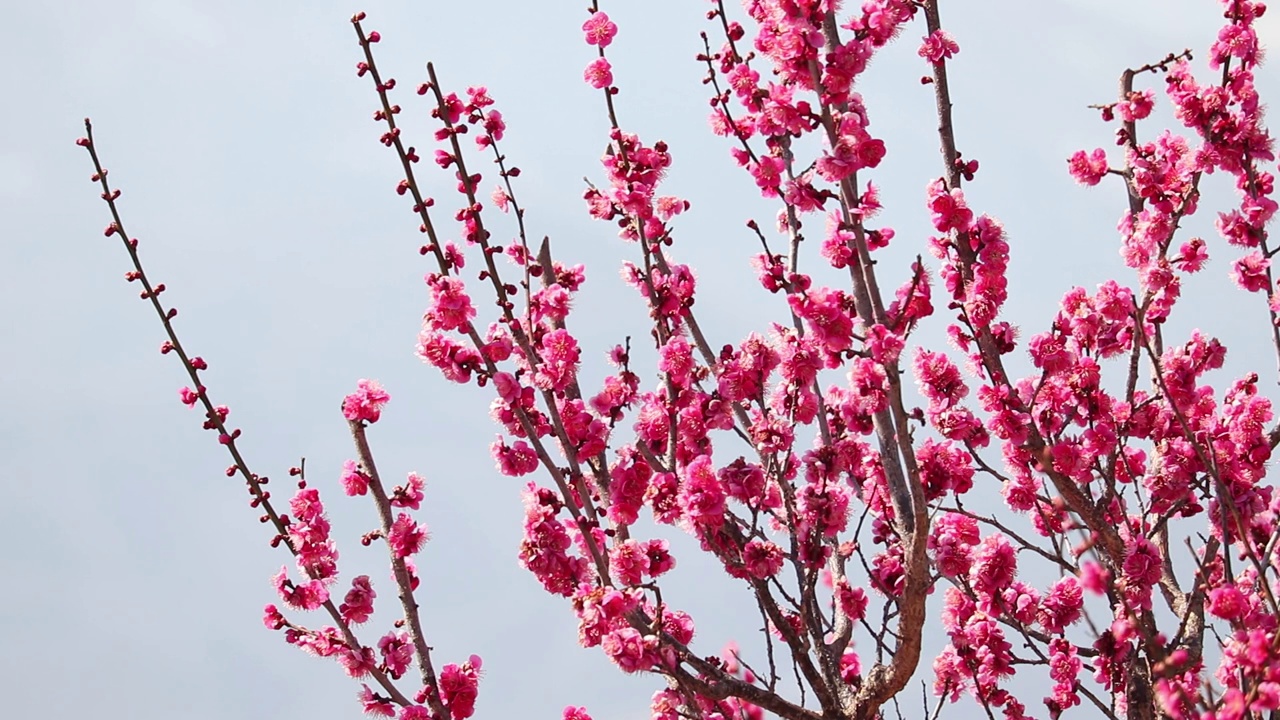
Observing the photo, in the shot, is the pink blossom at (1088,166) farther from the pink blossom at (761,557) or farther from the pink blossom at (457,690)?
the pink blossom at (457,690)

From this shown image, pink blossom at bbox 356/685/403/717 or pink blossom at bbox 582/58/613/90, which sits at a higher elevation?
pink blossom at bbox 582/58/613/90

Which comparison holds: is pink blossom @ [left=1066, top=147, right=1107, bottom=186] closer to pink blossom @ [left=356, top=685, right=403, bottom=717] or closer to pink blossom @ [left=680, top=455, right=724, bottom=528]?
pink blossom @ [left=680, top=455, right=724, bottom=528]

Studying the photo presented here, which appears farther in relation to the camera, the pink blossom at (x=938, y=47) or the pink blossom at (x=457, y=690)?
the pink blossom at (x=938, y=47)

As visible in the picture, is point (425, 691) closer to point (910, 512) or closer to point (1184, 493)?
point (910, 512)

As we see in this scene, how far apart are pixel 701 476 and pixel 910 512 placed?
0.80m

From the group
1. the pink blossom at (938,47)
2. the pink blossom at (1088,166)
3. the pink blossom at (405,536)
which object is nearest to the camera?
the pink blossom at (405,536)

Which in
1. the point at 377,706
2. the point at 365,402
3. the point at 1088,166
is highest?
the point at 1088,166

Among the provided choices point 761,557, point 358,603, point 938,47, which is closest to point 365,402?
point 358,603

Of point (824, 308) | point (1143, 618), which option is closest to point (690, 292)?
point (824, 308)

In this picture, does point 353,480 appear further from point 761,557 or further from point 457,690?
point 761,557

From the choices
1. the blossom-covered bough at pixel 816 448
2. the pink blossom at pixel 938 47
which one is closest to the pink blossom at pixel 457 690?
the blossom-covered bough at pixel 816 448

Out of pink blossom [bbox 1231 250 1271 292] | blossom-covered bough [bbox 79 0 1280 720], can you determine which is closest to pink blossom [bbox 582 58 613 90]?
blossom-covered bough [bbox 79 0 1280 720]

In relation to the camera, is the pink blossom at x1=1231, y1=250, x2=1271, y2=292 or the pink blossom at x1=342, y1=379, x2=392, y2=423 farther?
the pink blossom at x1=1231, y1=250, x2=1271, y2=292

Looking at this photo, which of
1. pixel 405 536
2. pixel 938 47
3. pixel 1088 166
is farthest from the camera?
pixel 1088 166
